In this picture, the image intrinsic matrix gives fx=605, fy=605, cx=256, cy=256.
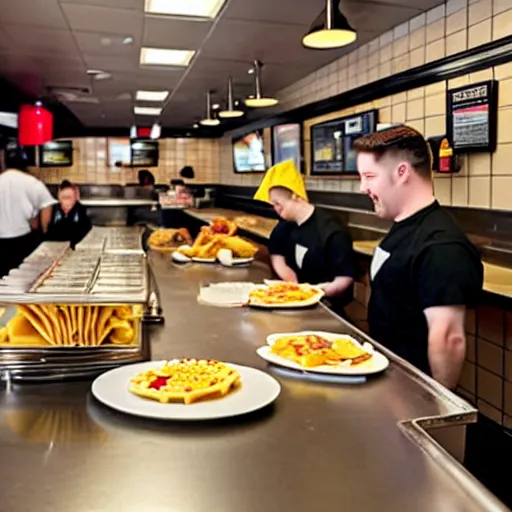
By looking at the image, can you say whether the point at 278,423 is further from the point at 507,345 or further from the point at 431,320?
the point at 507,345

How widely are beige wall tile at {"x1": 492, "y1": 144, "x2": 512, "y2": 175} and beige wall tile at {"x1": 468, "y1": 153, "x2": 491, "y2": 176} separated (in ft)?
0.16

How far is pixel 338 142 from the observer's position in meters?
5.40

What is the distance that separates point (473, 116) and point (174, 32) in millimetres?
2395

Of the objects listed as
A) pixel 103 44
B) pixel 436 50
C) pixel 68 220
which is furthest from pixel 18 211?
pixel 436 50

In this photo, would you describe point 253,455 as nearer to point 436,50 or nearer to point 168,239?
point 168,239

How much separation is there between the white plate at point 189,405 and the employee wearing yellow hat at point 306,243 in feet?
5.07

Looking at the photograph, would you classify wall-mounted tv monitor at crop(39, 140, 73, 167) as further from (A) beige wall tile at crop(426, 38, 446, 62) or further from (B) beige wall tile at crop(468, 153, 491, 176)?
(B) beige wall tile at crop(468, 153, 491, 176)

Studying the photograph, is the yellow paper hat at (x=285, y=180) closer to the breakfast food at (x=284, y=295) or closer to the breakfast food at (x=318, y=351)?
the breakfast food at (x=284, y=295)

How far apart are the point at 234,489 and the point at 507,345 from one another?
2367mm

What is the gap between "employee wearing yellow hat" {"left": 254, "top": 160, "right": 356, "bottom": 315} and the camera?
287cm

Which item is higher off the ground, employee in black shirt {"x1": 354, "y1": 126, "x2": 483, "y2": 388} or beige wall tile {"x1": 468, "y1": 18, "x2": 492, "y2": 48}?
beige wall tile {"x1": 468, "y1": 18, "x2": 492, "y2": 48}

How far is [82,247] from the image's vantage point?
2.99 m

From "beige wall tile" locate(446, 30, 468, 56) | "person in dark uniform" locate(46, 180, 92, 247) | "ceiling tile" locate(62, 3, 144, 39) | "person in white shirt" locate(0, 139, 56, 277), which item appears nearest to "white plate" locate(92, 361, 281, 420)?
"beige wall tile" locate(446, 30, 468, 56)

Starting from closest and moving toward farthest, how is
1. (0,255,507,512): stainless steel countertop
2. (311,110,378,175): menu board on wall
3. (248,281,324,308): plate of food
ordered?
(0,255,507,512): stainless steel countertop
(248,281,324,308): plate of food
(311,110,378,175): menu board on wall
